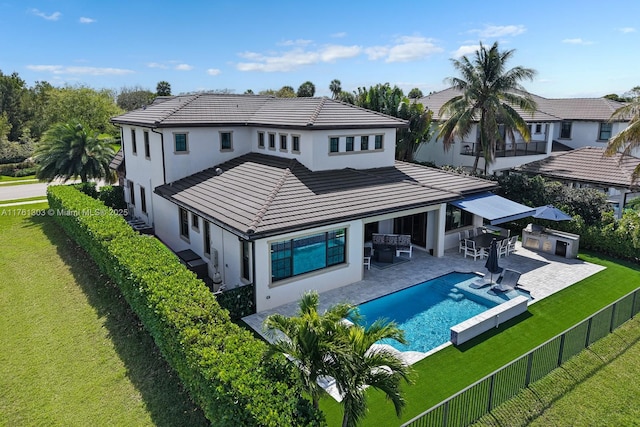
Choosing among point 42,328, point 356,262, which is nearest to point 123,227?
point 42,328

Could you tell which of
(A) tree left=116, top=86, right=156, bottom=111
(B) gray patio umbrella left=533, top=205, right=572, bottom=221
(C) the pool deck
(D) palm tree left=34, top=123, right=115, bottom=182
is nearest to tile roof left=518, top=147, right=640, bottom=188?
(B) gray patio umbrella left=533, top=205, right=572, bottom=221

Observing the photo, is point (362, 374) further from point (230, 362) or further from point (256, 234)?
point (256, 234)

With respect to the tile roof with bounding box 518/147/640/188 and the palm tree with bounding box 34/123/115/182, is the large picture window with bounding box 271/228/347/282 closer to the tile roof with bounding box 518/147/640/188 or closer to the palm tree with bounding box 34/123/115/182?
the tile roof with bounding box 518/147/640/188

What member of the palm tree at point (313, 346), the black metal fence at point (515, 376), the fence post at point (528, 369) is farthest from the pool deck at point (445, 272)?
the palm tree at point (313, 346)

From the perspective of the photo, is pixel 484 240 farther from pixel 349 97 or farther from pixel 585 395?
pixel 349 97

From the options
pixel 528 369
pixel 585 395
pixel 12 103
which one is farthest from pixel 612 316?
pixel 12 103

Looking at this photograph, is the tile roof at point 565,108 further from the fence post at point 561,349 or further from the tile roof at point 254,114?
the fence post at point 561,349
